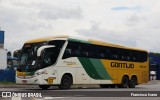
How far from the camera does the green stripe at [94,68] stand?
1116 inches

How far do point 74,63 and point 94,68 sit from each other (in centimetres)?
242

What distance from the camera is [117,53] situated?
31812 mm

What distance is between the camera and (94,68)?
29188mm

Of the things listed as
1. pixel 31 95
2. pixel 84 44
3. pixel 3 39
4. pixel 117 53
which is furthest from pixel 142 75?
pixel 3 39

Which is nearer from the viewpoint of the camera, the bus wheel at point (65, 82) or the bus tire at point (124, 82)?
the bus wheel at point (65, 82)

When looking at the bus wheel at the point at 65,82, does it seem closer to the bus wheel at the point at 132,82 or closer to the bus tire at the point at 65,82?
the bus tire at the point at 65,82

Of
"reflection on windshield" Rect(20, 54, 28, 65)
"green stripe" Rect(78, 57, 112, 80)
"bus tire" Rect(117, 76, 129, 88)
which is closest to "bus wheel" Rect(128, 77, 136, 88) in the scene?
"bus tire" Rect(117, 76, 129, 88)

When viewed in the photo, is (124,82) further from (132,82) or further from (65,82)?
(65,82)

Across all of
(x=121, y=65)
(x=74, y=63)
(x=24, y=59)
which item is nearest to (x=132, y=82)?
(x=121, y=65)

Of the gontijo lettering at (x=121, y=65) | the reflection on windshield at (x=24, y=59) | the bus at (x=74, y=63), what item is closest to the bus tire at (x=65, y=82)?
the bus at (x=74, y=63)

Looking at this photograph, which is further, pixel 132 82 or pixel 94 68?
pixel 132 82

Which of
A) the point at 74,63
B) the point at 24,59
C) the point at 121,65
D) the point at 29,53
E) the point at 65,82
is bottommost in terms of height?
the point at 65,82

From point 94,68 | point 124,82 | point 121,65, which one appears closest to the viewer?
point 94,68

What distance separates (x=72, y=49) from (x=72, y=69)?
1323mm
